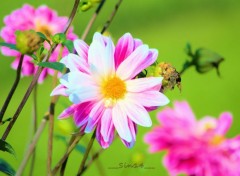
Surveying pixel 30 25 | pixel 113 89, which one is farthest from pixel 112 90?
pixel 30 25

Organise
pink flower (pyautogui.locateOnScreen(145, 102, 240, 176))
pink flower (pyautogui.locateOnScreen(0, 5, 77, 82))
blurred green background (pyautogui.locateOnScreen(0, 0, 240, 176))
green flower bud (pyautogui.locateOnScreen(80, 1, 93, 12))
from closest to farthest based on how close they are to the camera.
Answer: pink flower (pyautogui.locateOnScreen(145, 102, 240, 176)) < green flower bud (pyautogui.locateOnScreen(80, 1, 93, 12)) < pink flower (pyautogui.locateOnScreen(0, 5, 77, 82)) < blurred green background (pyautogui.locateOnScreen(0, 0, 240, 176))

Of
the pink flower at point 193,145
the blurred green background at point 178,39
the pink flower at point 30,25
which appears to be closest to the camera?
the pink flower at point 193,145

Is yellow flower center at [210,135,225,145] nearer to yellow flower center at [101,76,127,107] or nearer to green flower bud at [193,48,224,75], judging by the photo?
yellow flower center at [101,76,127,107]

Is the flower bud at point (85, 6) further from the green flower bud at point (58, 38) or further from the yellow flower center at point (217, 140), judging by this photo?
the yellow flower center at point (217, 140)

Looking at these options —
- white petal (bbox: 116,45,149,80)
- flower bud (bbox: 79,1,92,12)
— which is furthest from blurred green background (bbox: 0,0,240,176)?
white petal (bbox: 116,45,149,80)

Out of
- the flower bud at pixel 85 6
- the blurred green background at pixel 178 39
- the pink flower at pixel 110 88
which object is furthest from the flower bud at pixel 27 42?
the blurred green background at pixel 178 39

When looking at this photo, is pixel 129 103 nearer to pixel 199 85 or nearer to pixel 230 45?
pixel 199 85

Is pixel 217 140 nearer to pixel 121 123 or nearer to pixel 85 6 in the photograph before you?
pixel 121 123
